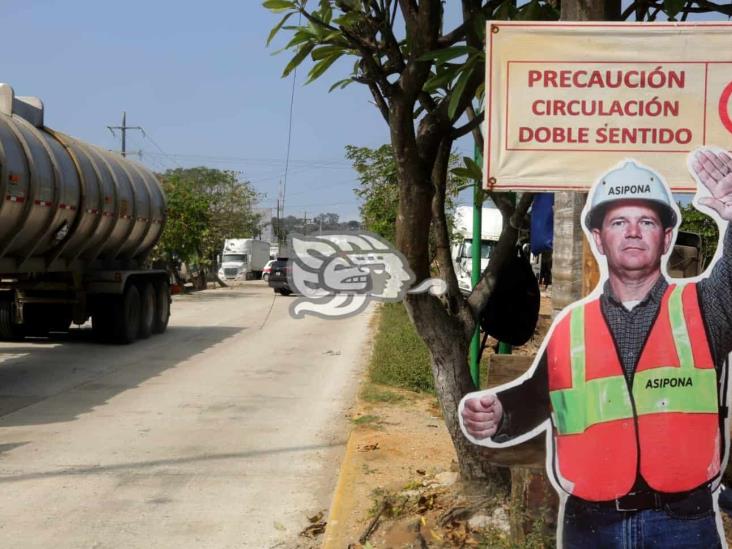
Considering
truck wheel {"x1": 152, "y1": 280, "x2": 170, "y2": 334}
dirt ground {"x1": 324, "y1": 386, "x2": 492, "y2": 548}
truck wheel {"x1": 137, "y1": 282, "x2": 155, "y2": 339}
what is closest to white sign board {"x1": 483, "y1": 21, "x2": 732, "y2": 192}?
dirt ground {"x1": 324, "y1": 386, "x2": 492, "y2": 548}

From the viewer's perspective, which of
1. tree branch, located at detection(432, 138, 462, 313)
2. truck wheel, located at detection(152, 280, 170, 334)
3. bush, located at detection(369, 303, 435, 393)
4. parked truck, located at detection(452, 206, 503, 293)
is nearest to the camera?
tree branch, located at detection(432, 138, 462, 313)

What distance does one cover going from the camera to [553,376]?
3.76 meters

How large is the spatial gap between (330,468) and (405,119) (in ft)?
12.2

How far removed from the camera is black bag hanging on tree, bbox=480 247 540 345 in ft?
18.6

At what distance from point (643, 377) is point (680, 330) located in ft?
0.82

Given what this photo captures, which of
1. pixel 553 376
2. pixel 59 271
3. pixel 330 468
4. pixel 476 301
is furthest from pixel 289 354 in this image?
pixel 553 376

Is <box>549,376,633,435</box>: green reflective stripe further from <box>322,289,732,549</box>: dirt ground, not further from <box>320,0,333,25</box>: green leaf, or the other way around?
<box>320,0,333,25</box>: green leaf

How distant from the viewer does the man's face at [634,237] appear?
3.67 m

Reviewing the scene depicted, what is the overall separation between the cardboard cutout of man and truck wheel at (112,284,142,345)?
43.1 feet

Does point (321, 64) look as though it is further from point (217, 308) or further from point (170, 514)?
point (217, 308)

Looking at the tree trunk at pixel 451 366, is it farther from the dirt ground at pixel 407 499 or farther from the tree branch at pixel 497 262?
the tree branch at pixel 497 262

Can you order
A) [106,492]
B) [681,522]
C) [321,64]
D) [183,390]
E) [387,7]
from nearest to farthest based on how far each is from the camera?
1. [681,522]
2. [321,64]
3. [387,7]
4. [106,492]
5. [183,390]

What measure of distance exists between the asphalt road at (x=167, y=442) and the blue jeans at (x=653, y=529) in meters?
2.53

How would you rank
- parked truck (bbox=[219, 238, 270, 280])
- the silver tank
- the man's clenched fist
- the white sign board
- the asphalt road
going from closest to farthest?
1. the white sign board
2. the man's clenched fist
3. the asphalt road
4. the silver tank
5. parked truck (bbox=[219, 238, 270, 280])
